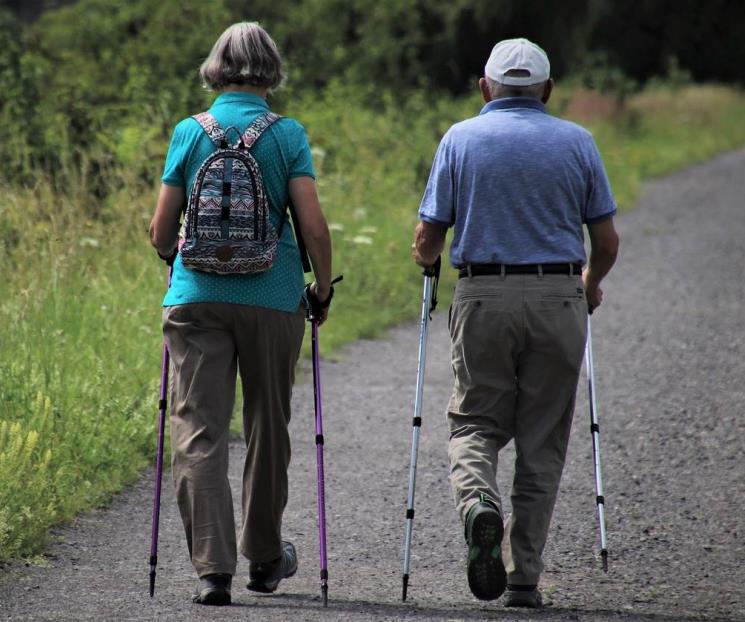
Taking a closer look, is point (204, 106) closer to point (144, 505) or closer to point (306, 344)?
point (306, 344)

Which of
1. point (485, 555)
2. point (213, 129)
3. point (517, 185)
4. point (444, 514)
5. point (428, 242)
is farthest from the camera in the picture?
point (444, 514)

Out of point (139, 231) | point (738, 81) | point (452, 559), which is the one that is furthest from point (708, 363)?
point (738, 81)

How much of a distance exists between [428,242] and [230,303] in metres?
0.77

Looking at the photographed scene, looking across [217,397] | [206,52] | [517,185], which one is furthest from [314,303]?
[206,52]

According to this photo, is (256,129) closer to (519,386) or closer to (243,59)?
(243,59)

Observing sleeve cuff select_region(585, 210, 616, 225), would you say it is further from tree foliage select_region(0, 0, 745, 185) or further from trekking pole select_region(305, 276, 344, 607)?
tree foliage select_region(0, 0, 745, 185)

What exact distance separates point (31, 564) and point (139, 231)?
4.81 metres

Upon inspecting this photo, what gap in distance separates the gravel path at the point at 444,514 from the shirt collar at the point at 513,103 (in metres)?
1.73

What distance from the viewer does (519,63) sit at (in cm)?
481

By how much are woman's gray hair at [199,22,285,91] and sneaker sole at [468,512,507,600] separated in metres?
1.63

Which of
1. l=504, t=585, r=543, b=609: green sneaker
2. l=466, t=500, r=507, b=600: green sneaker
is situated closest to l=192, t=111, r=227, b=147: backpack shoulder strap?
l=466, t=500, r=507, b=600: green sneaker

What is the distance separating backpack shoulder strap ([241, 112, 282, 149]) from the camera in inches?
182

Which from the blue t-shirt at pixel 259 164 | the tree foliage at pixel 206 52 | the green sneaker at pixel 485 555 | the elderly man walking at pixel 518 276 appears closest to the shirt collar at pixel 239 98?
the blue t-shirt at pixel 259 164

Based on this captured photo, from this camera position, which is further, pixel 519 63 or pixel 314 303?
pixel 314 303
